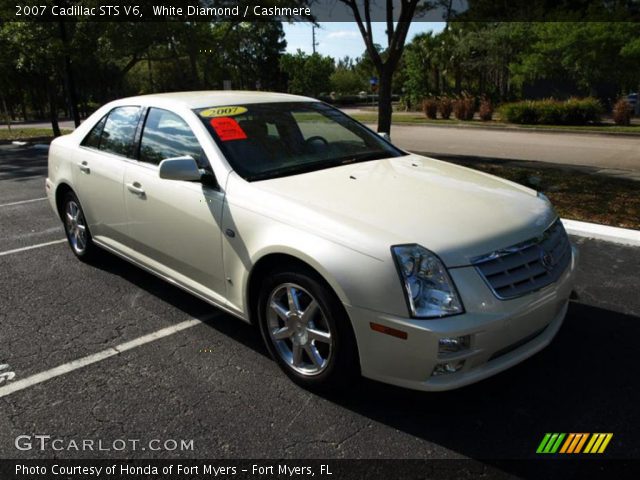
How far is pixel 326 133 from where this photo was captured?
4051 mm

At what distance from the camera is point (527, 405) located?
281cm

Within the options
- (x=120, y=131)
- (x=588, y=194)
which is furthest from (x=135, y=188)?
(x=588, y=194)

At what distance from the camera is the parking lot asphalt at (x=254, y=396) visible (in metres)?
2.57

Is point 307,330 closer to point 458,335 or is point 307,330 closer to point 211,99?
point 458,335

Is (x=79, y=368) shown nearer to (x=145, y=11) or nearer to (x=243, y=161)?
(x=243, y=161)

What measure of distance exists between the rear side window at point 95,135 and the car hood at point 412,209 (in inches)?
86.0

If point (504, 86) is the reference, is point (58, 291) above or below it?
below

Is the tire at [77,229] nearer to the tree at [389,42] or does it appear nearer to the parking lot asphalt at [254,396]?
the parking lot asphalt at [254,396]

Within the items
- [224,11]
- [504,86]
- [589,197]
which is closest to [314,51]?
[504,86]

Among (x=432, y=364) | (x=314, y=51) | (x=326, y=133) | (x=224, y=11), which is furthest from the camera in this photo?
(x=314, y=51)

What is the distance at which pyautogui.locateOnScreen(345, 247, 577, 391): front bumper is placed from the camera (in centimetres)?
240

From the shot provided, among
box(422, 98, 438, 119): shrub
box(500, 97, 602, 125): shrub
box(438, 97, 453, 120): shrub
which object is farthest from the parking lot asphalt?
box(422, 98, 438, 119): shrub

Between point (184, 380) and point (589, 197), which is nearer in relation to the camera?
point (184, 380)

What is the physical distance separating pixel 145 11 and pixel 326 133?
14.8 m
